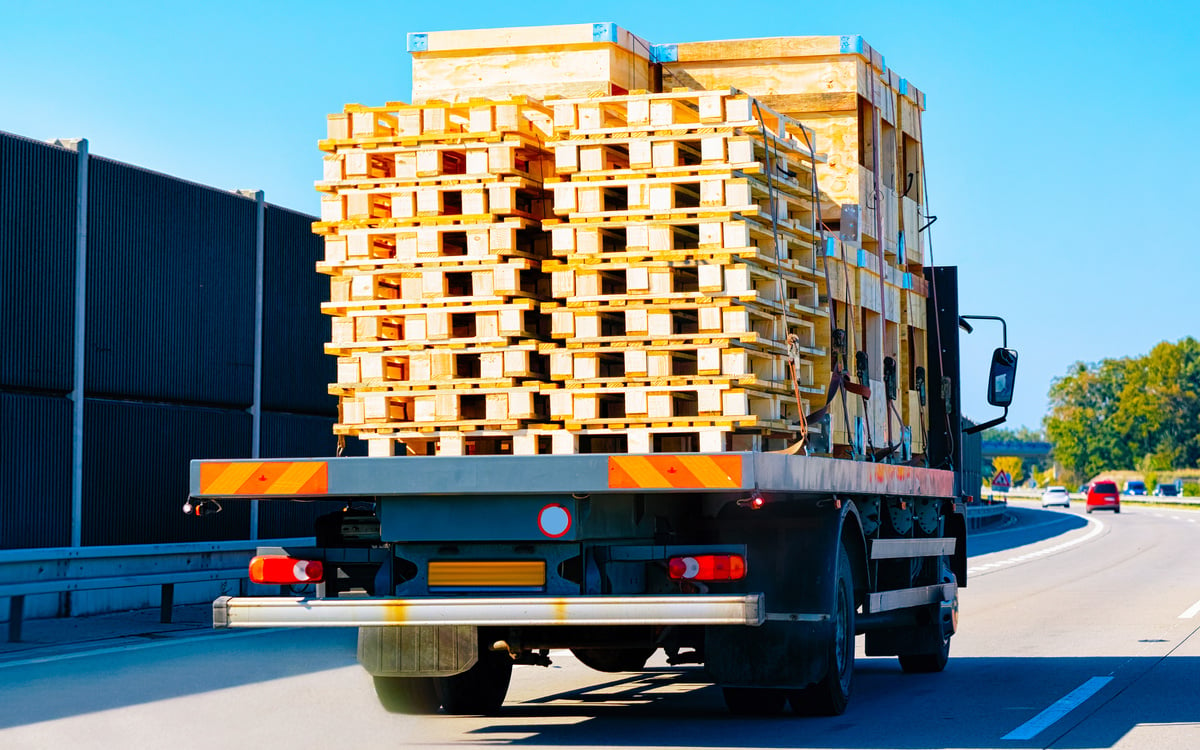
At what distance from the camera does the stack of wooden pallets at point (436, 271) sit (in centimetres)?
954

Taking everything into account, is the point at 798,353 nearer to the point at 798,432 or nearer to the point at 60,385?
the point at 798,432

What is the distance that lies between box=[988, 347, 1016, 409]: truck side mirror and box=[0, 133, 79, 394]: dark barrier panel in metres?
10.5

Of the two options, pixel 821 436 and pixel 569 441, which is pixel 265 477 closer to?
pixel 569 441

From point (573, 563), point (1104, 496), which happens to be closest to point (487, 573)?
point (573, 563)

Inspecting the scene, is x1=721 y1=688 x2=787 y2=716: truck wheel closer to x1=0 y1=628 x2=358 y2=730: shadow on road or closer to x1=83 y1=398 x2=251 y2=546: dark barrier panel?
x1=0 y1=628 x2=358 y2=730: shadow on road

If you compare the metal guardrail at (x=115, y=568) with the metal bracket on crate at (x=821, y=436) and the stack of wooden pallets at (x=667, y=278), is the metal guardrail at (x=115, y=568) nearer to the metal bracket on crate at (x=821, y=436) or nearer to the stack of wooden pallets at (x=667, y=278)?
the metal bracket on crate at (x=821, y=436)

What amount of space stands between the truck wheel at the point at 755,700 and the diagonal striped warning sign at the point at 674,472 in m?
2.18

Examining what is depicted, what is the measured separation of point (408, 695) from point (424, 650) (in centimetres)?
148

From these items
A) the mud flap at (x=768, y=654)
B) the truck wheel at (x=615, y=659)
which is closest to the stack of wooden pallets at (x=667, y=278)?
the mud flap at (x=768, y=654)

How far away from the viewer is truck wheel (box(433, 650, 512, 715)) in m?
10.7

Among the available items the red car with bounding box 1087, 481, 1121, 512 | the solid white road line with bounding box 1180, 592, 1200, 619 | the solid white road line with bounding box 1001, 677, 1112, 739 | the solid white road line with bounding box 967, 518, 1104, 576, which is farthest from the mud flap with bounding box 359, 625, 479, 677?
the red car with bounding box 1087, 481, 1121, 512

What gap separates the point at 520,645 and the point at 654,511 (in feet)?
3.61

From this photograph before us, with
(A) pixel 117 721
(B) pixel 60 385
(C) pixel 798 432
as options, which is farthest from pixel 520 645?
(B) pixel 60 385

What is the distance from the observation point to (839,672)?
401 inches
